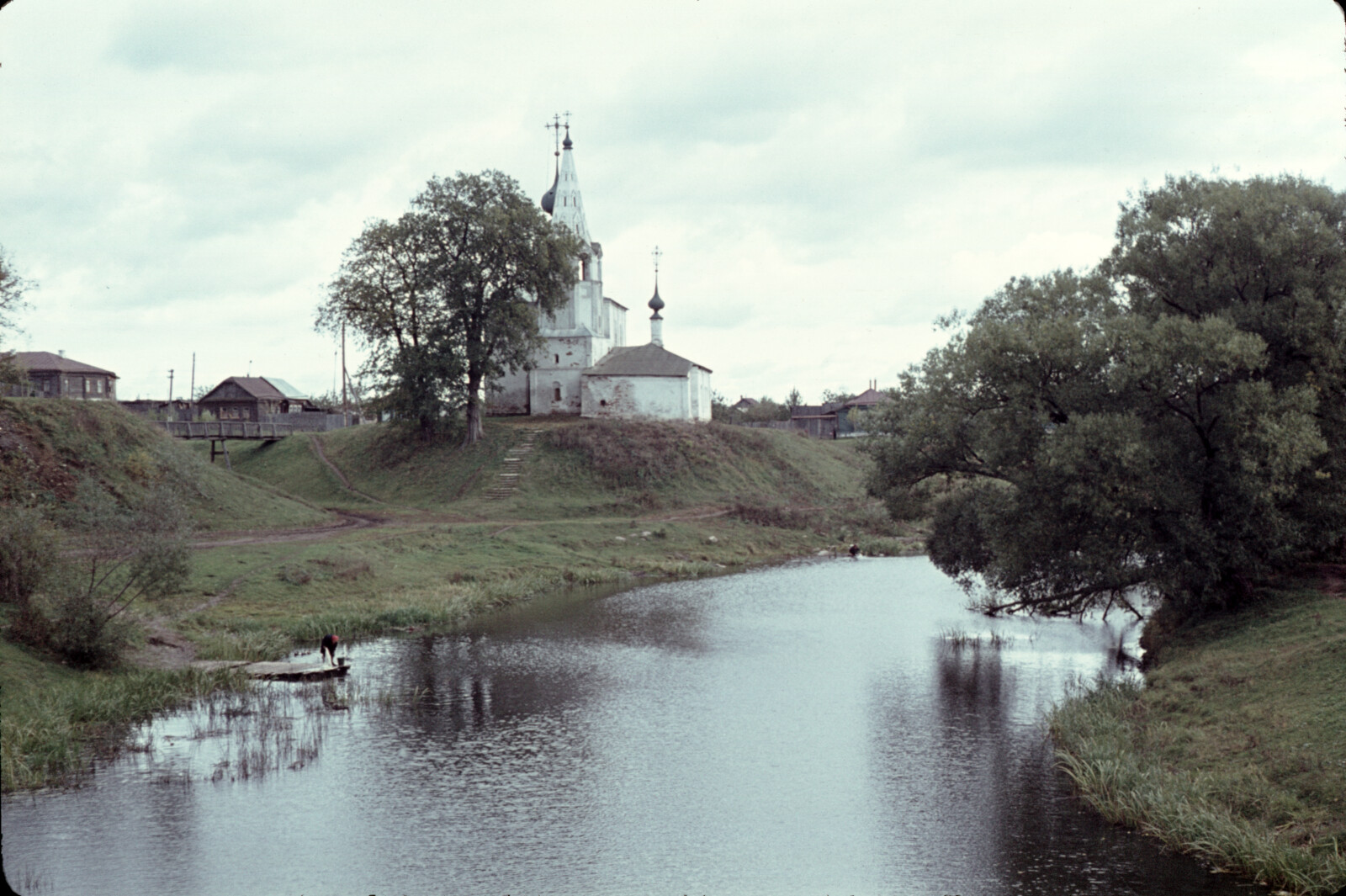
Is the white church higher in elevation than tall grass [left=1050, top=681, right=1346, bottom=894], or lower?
higher

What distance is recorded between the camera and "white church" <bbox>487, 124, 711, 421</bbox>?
2852 inches

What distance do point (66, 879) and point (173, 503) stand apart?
12969mm

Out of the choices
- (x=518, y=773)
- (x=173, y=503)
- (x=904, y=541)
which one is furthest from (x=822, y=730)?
(x=904, y=541)

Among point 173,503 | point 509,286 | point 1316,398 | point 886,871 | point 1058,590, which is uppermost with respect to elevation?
point 509,286

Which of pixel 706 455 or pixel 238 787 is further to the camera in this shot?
pixel 706 455

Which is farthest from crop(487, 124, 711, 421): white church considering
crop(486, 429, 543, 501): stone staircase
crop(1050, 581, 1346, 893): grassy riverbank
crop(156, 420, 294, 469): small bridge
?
crop(1050, 581, 1346, 893): grassy riverbank

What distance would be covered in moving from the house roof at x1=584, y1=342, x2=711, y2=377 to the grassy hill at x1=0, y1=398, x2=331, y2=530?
83.9 feet

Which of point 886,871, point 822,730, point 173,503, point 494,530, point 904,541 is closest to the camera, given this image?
point 886,871

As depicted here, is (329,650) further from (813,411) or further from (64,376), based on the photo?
(813,411)

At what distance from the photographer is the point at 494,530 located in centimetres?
5069

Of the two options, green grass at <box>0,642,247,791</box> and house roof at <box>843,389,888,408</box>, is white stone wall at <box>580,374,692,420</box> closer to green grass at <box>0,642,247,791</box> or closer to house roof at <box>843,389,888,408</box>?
house roof at <box>843,389,888,408</box>

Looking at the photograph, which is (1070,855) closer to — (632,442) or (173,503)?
(173,503)

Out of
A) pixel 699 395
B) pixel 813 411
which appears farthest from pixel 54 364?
pixel 813 411

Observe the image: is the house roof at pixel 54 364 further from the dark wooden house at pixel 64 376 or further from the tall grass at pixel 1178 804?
the tall grass at pixel 1178 804
